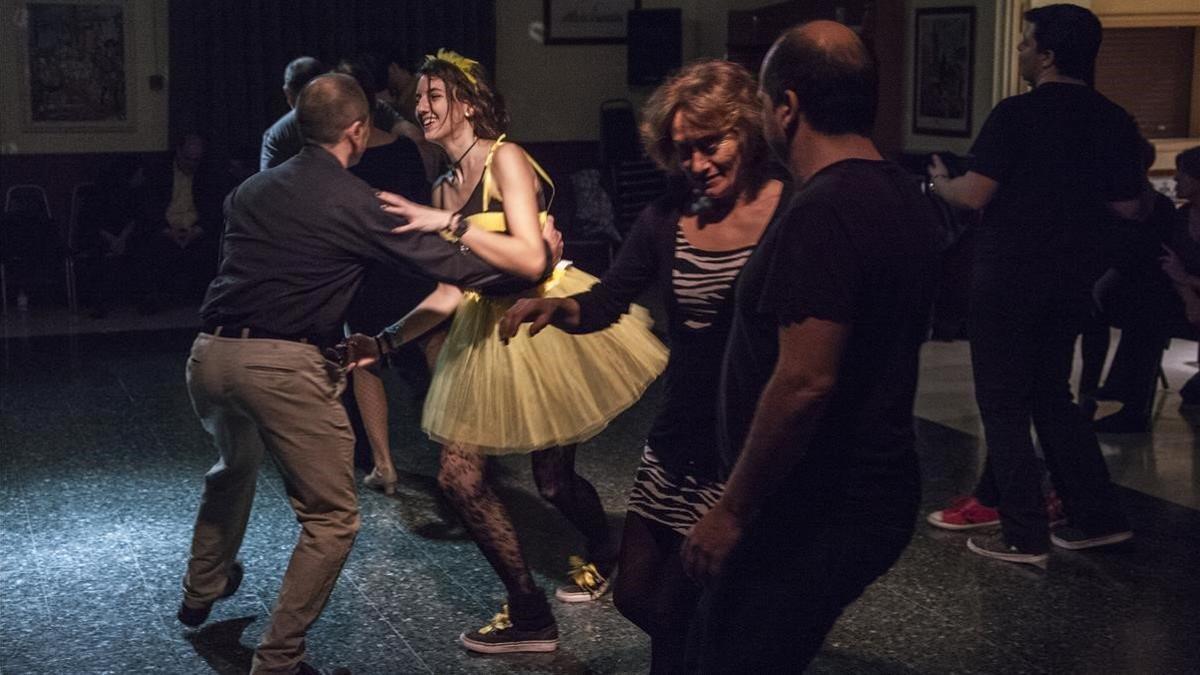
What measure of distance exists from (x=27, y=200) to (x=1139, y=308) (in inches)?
293

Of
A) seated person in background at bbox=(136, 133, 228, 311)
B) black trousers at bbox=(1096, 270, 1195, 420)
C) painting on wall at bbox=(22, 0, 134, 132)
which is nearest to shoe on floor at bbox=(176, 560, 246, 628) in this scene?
black trousers at bbox=(1096, 270, 1195, 420)

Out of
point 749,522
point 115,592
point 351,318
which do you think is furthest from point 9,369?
point 749,522

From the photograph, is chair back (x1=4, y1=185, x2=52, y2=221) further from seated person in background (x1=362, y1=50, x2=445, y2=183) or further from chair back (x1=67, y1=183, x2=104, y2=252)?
seated person in background (x1=362, y1=50, x2=445, y2=183)

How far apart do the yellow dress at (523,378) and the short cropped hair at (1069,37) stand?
1436 millimetres

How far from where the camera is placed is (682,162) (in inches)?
115

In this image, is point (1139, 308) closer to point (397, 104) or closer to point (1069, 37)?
point (1069, 37)

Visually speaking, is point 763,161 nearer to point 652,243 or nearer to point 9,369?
point 652,243

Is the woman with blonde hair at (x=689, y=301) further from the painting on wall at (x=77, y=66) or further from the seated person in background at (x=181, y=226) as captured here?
the painting on wall at (x=77, y=66)

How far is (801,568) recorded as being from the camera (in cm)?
222

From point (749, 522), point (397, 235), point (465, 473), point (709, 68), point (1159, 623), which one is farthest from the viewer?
point (1159, 623)

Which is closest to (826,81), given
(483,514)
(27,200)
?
(483,514)

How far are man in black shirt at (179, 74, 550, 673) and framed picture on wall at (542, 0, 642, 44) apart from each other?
28.3 ft

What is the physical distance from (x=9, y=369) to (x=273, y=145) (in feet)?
11.4

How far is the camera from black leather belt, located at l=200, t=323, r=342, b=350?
3.44 metres
